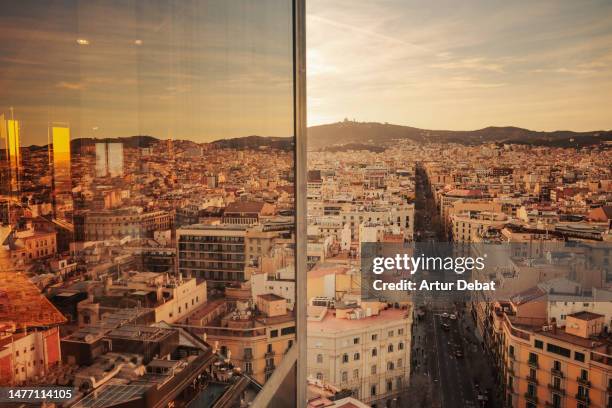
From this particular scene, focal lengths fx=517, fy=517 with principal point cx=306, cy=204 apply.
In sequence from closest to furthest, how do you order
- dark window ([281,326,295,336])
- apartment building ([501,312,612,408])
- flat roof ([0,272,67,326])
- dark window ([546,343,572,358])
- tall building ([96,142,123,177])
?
flat roof ([0,272,67,326]) → tall building ([96,142,123,177]) → dark window ([281,326,295,336]) → apartment building ([501,312,612,408]) → dark window ([546,343,572,358])

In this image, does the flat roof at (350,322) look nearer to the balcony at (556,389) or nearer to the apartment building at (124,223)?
the balcony at (556,389)

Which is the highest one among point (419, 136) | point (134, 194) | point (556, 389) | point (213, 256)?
point (419, 136)

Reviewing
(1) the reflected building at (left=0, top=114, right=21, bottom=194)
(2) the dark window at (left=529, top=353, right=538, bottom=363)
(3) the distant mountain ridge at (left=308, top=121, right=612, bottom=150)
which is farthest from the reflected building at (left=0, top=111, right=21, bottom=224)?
(2) the dark window at (left=529, top=353, right=538, bottom=363)

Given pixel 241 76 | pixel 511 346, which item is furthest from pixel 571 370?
pixel 241 76

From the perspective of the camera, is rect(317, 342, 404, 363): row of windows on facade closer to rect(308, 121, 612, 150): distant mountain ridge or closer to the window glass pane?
rect(308, 121, 612, 150): distant mountain ridge

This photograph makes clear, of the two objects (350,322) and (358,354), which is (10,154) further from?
(358,354)

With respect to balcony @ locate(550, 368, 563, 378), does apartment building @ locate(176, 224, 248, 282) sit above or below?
above

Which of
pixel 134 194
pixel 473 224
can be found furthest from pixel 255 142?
pixel 473 224
